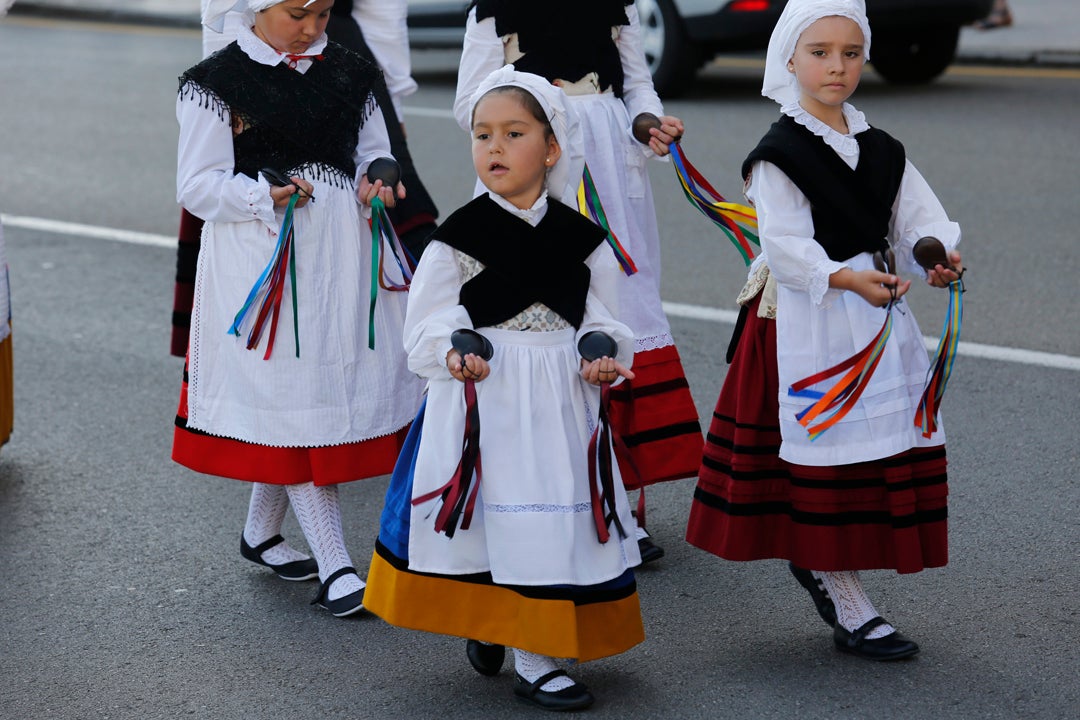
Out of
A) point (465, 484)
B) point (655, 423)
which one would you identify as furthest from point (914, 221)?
point (465, 484)

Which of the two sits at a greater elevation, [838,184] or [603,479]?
[838,184]

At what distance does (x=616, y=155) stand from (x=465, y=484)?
1477 millimetres

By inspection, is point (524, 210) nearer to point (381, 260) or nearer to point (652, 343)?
point (381, 260)

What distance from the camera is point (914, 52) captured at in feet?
41.6

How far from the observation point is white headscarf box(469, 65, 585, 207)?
12.3 ft

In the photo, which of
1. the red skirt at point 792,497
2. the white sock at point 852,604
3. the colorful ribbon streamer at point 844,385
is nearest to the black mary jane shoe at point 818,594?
the white sock at point 852,604

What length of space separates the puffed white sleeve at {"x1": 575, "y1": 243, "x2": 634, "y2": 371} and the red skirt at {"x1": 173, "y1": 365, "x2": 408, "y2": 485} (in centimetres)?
94

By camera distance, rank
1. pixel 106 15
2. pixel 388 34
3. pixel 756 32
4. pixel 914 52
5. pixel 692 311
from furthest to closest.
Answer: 1. pixel 106 15
2. pixel 914 52
3. pixel 756 32
4. pixel 692 311
5. pixel 388 34

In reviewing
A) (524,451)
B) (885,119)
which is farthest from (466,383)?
(885,119)

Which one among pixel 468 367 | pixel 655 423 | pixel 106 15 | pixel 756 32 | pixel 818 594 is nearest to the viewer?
pixel 468 367

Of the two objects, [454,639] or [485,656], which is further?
[454,639]

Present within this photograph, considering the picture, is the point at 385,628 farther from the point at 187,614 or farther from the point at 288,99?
the point at 288,99

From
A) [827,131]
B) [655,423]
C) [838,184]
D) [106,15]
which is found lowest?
[106,15]

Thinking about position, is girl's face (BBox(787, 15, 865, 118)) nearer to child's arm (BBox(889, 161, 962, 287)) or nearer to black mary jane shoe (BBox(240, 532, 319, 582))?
child's arm (BBox(889, 161, 962, 287))
